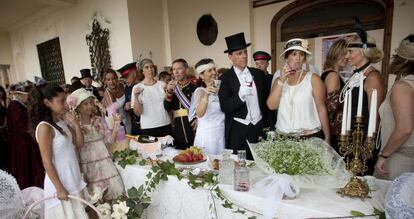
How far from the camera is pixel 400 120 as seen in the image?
1277mm

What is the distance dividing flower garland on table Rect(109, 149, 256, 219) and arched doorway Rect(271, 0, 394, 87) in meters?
3.29

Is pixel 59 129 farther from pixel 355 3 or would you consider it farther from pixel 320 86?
pixel 355 3

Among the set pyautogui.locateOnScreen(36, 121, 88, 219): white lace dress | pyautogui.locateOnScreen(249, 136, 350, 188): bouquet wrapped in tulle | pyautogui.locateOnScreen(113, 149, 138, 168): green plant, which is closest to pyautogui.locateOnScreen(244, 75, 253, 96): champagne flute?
pyautogui.locateOnScreen(249, 136, 350, 188): bouquet wrapped in tulle

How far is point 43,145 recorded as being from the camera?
151cm

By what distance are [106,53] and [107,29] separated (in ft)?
1.64

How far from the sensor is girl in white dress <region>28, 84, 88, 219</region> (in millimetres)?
1538

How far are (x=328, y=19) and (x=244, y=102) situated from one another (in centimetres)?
303

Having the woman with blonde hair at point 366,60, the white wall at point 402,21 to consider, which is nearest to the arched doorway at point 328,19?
the white wall at point 402,21

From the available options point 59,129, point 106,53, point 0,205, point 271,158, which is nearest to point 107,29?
point 106,53

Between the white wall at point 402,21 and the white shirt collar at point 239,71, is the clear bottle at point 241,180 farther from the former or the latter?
the white wall at point 402,21

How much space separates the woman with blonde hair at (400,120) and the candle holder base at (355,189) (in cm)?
39

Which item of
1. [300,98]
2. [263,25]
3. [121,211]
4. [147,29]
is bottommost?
[121,211]

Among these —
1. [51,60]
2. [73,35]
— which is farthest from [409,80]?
[51,60]

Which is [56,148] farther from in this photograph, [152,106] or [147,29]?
[147,29]
